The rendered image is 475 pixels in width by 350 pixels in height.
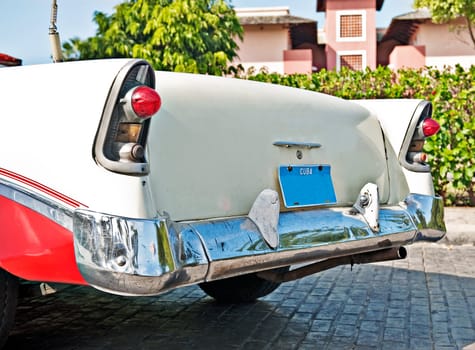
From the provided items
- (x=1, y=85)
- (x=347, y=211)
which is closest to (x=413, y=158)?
(x=347, y=211)

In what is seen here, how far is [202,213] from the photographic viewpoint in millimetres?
2959

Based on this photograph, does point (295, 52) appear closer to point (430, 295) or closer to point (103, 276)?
point (430, 295)

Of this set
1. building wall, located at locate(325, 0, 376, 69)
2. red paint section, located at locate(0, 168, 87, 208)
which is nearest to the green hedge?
red paint section, located at locate(0, 168, 87, 208)

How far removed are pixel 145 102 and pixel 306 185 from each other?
3.56 ft

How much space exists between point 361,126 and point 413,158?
43cm

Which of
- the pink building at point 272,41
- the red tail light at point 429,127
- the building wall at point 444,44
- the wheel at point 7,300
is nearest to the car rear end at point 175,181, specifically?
the wheel at point 7,300

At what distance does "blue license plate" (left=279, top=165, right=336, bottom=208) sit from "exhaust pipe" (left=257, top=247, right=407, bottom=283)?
1.13ft

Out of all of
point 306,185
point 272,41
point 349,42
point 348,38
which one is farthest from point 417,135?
point 348,38

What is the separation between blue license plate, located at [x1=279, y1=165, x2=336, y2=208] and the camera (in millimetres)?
3314

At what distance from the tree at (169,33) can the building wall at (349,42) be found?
52.3ft

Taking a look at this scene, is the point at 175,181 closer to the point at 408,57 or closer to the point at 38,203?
the point at 38,203

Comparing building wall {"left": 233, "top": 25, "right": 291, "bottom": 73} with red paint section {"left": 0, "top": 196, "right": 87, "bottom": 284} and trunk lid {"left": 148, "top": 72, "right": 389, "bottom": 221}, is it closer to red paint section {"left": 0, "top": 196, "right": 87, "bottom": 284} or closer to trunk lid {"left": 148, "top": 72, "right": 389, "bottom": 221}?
trunk lid {"left": 148, "top": 72, "right": 389, "bottom": 221}

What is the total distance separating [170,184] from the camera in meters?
2.85

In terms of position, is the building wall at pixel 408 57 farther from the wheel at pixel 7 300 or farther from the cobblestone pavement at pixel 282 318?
the wheel at pixel 7 300
